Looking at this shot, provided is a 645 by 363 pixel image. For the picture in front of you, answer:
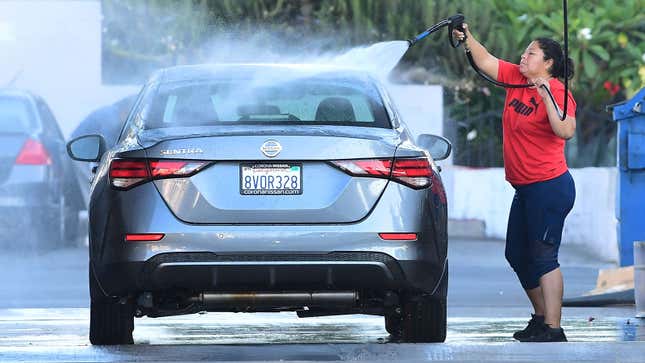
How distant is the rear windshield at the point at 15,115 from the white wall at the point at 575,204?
20.7 ft

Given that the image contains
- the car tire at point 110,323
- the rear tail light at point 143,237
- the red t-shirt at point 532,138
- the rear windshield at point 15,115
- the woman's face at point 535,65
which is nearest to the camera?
the rear tail light at point 143,237

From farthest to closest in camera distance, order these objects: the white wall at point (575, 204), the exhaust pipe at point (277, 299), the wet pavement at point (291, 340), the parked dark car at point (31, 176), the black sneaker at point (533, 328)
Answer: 1. the white wall at point (575, 204)
2. the parked dark car at point (31, 176)
3. the black sneaker at point (533, 328)
4. the exhaust pipe at point (277, 299)
5. the wet pavement at point (291, 340)

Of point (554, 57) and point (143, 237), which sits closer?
point (143, 237)

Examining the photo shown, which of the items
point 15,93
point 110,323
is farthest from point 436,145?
point 15,93

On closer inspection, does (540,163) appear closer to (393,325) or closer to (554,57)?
(554,57)

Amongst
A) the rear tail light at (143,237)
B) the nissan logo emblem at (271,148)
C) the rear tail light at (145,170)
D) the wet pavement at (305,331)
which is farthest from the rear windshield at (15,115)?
the nissan logo emblem at (271,148)

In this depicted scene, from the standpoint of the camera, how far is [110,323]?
8641 millimetres

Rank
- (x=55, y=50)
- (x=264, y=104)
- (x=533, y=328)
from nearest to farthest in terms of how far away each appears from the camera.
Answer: (x=264, y=104) < (x=533, y=328) < (x=55, y=50)

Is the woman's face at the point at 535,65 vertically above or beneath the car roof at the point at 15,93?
beneath

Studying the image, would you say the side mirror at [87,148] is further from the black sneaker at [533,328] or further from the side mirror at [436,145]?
the black sneaker at [533,328]

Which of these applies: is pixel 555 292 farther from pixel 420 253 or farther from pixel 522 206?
pixel 420 253

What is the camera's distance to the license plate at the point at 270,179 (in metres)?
7.93

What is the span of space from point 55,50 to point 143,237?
17227mm

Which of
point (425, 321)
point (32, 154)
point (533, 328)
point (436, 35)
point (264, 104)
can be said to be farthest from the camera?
point (436, 35)
